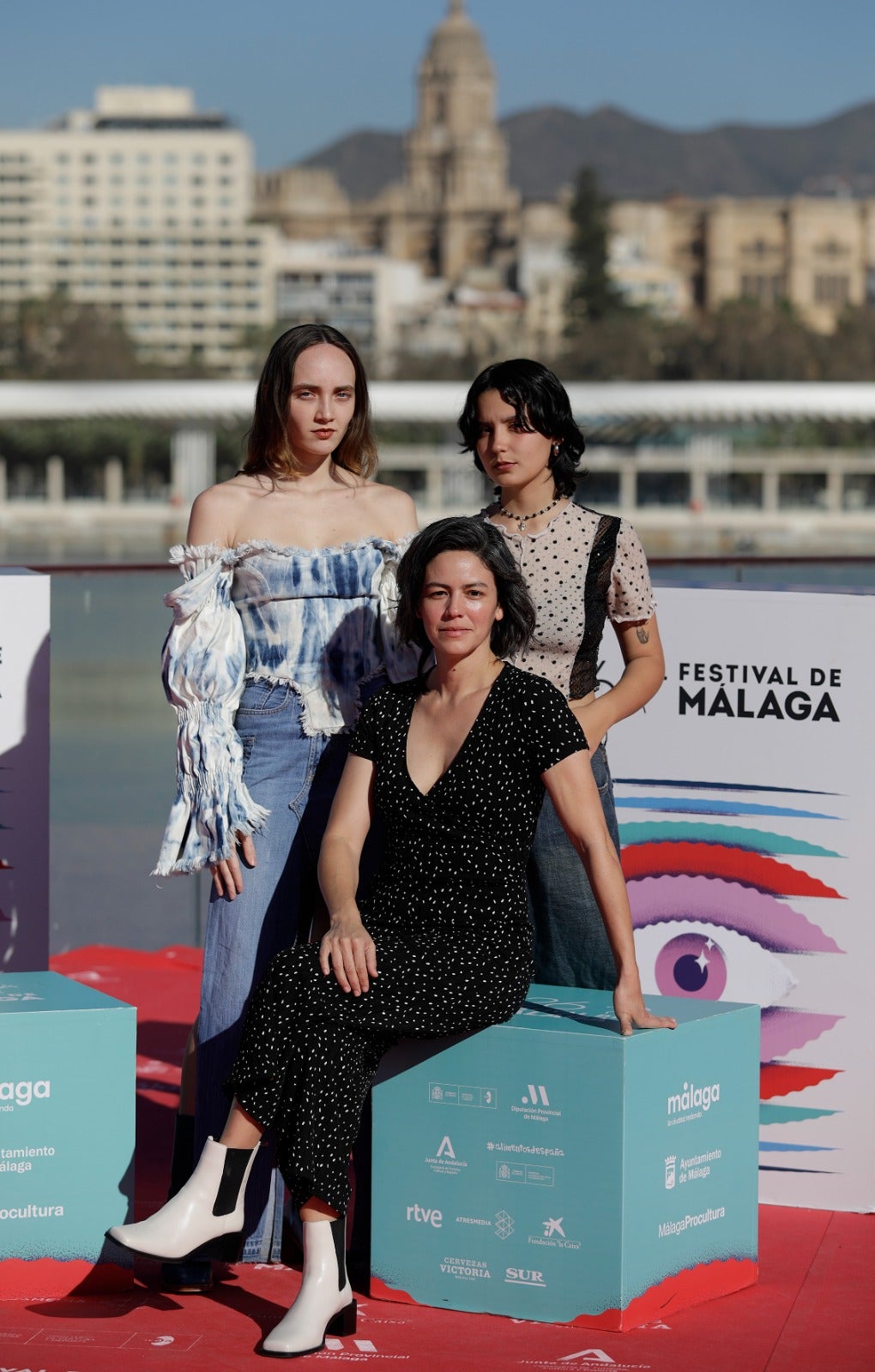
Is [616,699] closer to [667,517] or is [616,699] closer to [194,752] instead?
[194,752]

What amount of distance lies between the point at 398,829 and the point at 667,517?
157ft

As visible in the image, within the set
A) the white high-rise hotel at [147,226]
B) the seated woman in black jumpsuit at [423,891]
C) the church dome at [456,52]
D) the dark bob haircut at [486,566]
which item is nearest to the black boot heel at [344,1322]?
the seated woman in black jumpsuit at [423,891]

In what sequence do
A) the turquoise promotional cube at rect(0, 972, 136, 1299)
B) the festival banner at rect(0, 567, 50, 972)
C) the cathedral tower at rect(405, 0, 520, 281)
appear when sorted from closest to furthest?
the turquoise promotional cube at rect(0, 972, 136, 1299) < the festival banner at rect(0, 567, 50, 972) < the cathedral tower at rect(405, 0, 520, 281)

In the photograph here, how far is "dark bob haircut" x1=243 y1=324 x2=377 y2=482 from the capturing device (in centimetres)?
276

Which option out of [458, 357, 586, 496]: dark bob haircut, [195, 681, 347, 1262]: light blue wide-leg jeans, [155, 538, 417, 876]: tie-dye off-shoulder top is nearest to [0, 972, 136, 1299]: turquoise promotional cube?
[195, 681, 347, 1262]: light blue wide-leg jeans

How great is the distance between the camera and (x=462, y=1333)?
2.57 metres

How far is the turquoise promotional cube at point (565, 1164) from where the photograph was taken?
2.54 metres

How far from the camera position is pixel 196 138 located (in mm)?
120250

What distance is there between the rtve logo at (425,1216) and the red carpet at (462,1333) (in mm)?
116

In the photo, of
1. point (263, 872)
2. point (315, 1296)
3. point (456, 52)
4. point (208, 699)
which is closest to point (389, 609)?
point (208, 699)

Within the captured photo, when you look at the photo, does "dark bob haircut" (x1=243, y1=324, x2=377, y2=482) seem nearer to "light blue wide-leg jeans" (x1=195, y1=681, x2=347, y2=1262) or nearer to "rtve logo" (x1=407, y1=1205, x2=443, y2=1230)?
"light blue wide-leg jeans" (x1=195, y1=681, x2=347, y2=1262)

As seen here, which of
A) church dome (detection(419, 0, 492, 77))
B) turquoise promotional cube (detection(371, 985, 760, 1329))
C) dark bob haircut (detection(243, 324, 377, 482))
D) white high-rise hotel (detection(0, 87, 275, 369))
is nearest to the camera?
turquoise promotional cube (detection(371, 985, 760, 1329))

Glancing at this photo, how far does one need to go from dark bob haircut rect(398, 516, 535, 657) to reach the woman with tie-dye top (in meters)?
0.16

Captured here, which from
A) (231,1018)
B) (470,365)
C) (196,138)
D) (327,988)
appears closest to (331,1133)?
(327,988)
